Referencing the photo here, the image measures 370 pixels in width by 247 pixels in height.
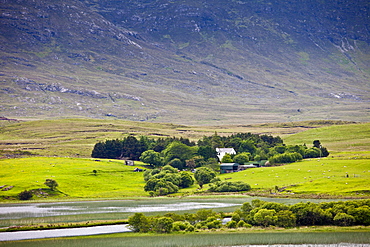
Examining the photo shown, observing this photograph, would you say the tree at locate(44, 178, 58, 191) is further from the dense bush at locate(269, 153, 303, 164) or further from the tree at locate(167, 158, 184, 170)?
the dense bush at locate(269, 153, 303, 164)

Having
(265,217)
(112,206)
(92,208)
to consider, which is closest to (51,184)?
(112,206)

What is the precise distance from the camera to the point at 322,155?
138 metres

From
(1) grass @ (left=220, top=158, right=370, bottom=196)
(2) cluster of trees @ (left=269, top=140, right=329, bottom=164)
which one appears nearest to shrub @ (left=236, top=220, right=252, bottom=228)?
(1) grass @ (left=220, top=158, right=370, bottom=196)

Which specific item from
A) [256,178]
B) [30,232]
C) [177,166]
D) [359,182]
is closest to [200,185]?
[256,178]

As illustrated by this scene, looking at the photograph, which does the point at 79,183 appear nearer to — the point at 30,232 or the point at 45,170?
the point at 45,170

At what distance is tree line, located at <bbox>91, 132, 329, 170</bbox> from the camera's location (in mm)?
129125

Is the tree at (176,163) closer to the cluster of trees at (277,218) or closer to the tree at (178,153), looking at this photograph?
the tree at (178,153)

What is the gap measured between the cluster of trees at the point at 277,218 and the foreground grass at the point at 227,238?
6.43ft

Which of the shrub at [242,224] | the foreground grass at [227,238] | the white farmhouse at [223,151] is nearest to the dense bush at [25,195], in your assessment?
the foreground grass at [227,238]

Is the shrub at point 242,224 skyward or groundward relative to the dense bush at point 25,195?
groundward

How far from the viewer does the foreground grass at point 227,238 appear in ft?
158

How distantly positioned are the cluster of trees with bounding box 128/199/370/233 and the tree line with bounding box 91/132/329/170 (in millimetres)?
64053

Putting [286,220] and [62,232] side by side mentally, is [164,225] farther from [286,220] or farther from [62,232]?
[286,220]

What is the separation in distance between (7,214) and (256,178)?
5392cm
